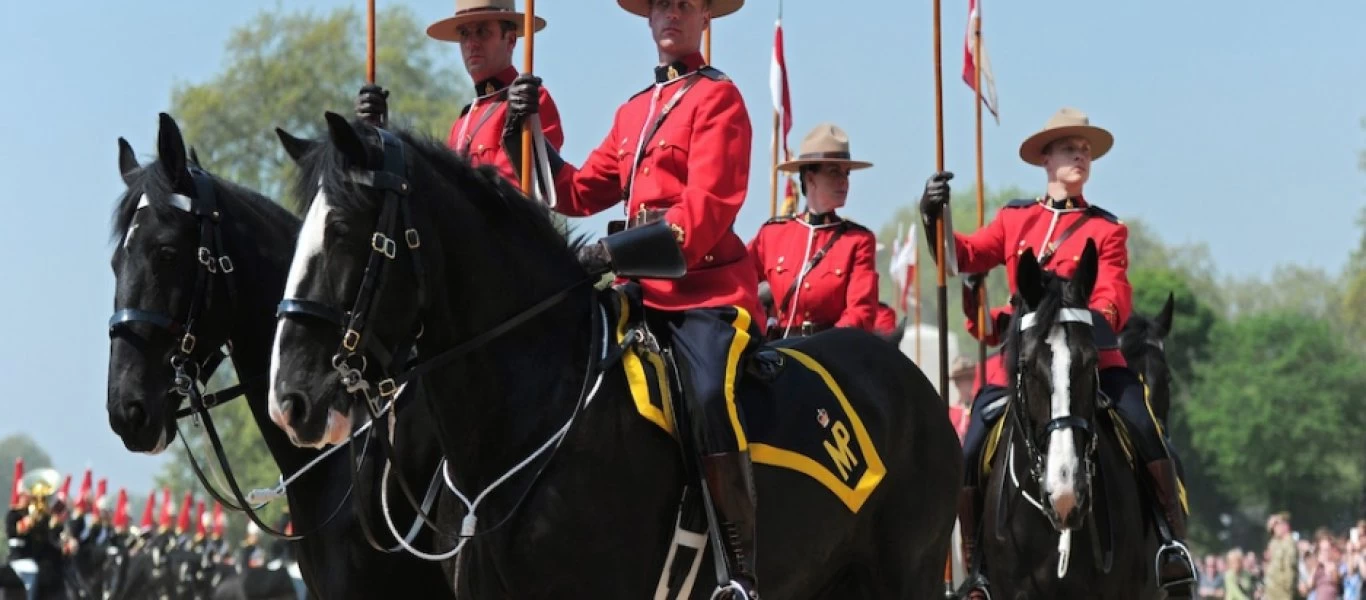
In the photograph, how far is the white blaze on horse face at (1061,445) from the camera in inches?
387

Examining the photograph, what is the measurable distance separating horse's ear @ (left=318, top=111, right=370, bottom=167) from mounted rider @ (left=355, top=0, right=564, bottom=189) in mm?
3629

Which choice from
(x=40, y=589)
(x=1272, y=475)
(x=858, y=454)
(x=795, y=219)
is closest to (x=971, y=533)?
(x=795, y=219)

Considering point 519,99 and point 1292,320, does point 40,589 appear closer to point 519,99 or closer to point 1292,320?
point 519,99

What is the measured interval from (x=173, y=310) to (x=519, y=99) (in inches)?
64.9

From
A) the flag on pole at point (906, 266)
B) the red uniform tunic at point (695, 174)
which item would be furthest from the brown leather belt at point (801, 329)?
the flag on pole at point (906, 266)

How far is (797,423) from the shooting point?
7.67m

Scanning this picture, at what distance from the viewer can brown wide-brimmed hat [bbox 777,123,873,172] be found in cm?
1211

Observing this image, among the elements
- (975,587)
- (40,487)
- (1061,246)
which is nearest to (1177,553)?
(975,587)

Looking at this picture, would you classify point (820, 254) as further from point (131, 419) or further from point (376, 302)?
point (376, 302)

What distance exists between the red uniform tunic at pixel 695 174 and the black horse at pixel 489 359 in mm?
541

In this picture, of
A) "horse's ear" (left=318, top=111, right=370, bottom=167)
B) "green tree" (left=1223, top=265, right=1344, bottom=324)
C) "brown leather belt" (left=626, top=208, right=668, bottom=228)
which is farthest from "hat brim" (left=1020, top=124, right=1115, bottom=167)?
"green tree" (left=1223, top=265, right=1344, bottom=324)

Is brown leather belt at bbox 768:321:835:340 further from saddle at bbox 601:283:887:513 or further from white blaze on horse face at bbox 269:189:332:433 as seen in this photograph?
white blaze on horse face at bbox 269:189:332:433

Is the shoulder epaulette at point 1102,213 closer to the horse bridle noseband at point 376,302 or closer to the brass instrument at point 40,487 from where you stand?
the horse bridle noseband at point 376,302

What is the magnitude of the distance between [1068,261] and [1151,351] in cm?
362
